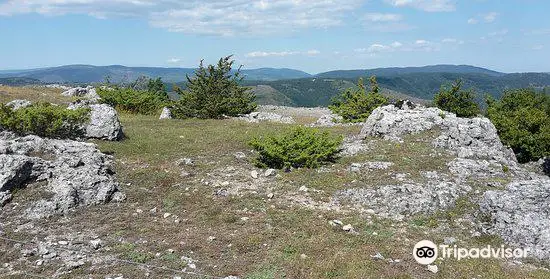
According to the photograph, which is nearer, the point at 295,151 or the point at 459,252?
the point at 459,252

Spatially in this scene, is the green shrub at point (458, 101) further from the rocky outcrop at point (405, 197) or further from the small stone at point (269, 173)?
the small stone at point (269, 173)

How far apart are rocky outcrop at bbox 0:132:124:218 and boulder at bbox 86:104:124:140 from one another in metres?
5.50

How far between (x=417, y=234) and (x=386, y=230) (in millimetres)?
976

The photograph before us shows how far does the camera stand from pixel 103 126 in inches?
938

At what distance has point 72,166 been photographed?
16.5 metres

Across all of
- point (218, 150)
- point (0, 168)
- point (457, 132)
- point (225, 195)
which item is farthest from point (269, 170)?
point (457, 132)

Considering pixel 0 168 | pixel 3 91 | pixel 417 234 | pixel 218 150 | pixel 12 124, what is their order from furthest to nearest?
1. pixel 3 91
2. pixel 218 150
3. pixel 12 124
4. pixel 0 168
5. pixel 417 234

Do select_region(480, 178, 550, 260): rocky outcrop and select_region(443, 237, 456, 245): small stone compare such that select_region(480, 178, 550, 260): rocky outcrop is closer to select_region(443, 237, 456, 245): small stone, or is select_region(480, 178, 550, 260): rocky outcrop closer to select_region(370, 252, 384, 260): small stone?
select_region(443, 237, 456, 245): small stone

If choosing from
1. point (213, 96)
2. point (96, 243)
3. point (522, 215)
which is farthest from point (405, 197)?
point (213, 96)

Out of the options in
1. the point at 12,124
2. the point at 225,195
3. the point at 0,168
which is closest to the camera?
the point at 0,168

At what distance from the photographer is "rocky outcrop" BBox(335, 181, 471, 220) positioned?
588 inches

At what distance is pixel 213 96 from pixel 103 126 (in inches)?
712

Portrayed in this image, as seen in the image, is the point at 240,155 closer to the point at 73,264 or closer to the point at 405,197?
the point at 405,197

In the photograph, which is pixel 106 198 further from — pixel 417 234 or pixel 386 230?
pixel 417 234
